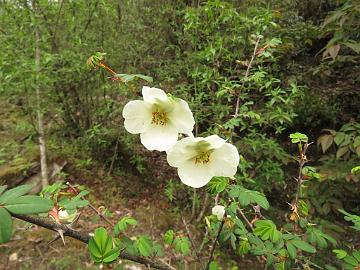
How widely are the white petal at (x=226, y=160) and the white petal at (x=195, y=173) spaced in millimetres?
31

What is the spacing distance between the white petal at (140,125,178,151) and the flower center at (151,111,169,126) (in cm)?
1

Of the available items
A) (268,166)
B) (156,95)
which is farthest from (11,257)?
(156,95)

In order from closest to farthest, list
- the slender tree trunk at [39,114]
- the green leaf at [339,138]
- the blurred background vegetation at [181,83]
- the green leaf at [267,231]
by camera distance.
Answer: the green leaf at [267,231], the green leaf at [339,138], the blurred background vegetation at [181,83], the slender tree trunk at [39,114]

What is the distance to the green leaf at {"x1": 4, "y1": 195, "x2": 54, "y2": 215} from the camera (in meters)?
0.72

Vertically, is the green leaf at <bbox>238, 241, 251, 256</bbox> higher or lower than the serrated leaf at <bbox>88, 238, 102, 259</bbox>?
lower

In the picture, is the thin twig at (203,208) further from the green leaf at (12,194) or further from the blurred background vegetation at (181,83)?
the green leaf at (12,194)

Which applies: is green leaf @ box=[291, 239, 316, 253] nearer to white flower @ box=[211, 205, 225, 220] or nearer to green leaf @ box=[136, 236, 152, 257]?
white flower @ box=[211, 205, 225, 220]

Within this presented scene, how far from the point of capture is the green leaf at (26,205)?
2.36 ft

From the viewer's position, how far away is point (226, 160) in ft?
3.64

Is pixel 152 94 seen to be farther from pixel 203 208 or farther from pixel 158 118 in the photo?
pixel 203 208

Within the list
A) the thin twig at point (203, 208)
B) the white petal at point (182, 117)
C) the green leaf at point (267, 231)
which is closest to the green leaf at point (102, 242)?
the white petal at point (182, 117)

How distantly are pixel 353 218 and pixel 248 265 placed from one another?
2340 mm

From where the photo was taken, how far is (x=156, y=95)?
3.56 ft

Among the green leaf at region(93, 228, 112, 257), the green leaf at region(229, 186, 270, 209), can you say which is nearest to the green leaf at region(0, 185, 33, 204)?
the green leaf at region(93, 228, 112, 257)
